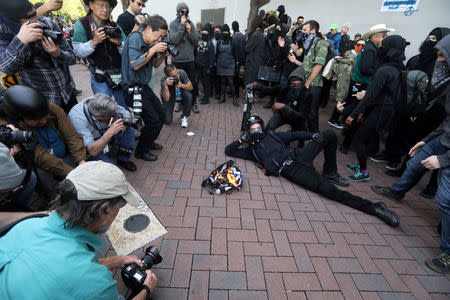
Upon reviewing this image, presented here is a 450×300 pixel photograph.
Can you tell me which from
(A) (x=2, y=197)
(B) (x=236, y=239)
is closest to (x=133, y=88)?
(A) (x=2, y=197)

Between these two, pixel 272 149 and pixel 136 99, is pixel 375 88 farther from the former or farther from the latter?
pixel 136 99

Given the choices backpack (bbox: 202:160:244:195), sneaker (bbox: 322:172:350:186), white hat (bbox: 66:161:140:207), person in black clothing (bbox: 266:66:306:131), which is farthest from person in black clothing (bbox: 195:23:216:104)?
white hat (bbox: 66:161:140:207)

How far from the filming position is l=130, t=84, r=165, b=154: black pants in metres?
3.50

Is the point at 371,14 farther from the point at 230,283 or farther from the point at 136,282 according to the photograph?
the point at 136,282

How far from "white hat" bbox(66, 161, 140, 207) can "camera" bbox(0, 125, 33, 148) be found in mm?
1080

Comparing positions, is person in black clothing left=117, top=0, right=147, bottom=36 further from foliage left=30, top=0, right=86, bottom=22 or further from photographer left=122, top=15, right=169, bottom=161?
foliage left=30, top=0, right=86, bottom=22

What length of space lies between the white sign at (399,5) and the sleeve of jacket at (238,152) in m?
6.67

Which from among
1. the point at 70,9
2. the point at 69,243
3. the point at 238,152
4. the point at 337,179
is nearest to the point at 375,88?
the point at 337,179

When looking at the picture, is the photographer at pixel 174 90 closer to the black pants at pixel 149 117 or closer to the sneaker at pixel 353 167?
the black pants at pixel 149 117

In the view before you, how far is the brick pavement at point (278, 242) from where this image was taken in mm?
2012

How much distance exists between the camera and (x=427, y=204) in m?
3.24

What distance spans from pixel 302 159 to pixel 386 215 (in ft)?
3.79

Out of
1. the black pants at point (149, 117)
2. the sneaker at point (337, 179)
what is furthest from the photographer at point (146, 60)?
the sneaker at point (337, 179)

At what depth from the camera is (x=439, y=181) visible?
240cm
